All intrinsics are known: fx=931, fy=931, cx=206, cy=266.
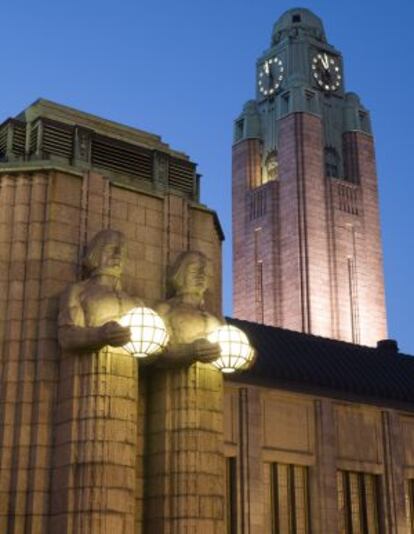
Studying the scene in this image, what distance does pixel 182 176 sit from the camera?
18.5 metres

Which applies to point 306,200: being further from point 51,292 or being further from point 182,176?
point 51,292

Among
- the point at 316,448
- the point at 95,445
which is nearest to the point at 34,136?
the point at 95,445

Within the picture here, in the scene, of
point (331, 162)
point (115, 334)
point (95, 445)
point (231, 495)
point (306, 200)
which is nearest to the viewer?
point (95, 445)

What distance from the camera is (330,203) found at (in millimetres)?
107500

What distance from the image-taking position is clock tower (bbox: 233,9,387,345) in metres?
103

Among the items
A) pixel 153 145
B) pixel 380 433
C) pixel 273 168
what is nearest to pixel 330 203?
pixel 273 168

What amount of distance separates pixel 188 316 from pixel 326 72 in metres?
105

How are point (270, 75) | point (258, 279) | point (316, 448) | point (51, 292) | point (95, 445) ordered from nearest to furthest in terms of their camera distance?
point (95, 445)
point (51, 292)
point (316, 448)
point (258, 279)
point (270, 75)

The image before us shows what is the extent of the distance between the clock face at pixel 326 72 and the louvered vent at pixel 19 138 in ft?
331

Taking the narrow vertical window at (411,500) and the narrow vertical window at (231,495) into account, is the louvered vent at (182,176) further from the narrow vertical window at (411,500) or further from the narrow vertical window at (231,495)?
the narrow vertical window at (411,500)

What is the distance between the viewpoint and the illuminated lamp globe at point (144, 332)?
14820 millimetres

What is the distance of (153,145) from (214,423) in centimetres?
591

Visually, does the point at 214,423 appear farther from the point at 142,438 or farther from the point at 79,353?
the point at 79,353

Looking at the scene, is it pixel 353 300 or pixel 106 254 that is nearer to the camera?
pixel 106 254
